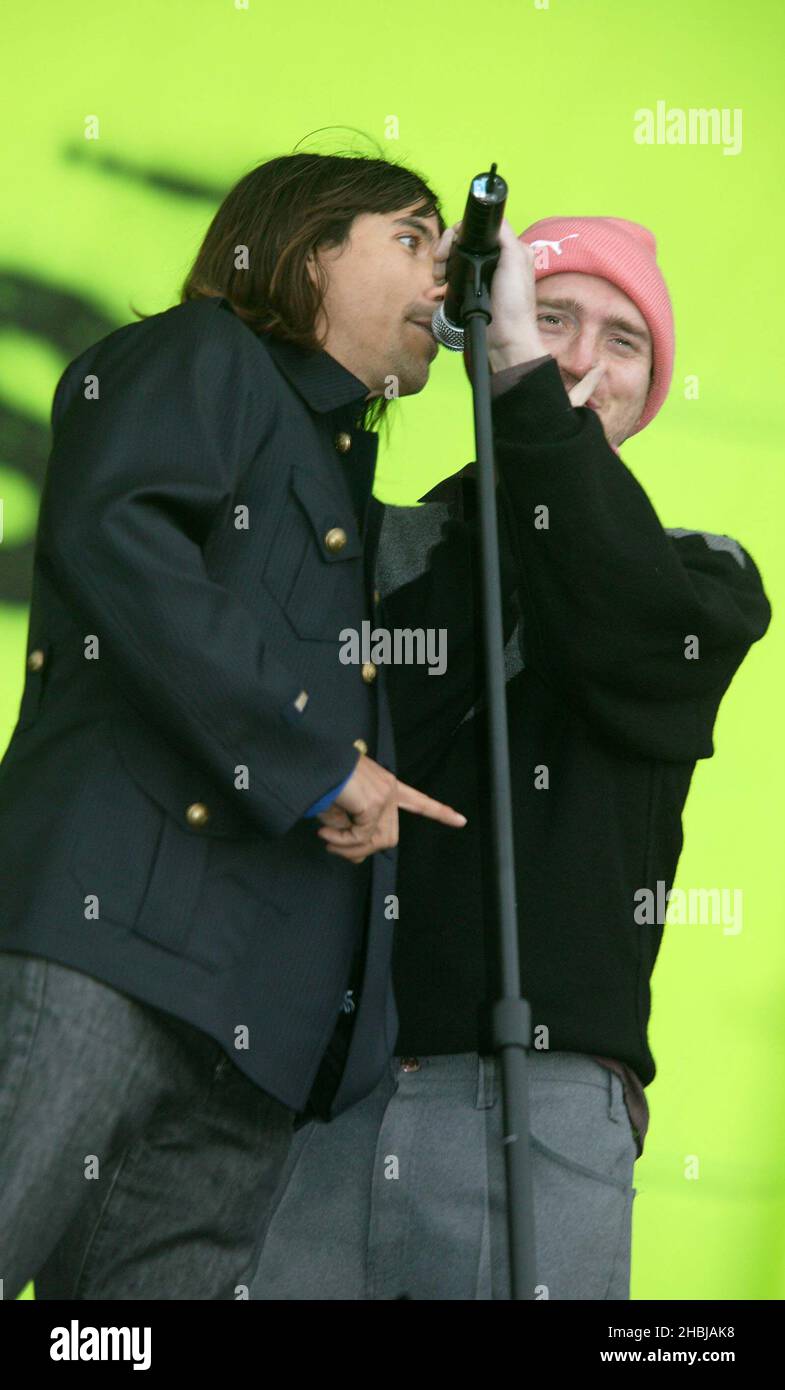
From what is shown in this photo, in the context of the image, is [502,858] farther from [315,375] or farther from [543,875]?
[315,375]

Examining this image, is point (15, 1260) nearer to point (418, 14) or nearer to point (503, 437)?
point (503, 437)

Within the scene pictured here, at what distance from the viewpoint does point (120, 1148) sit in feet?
4.12

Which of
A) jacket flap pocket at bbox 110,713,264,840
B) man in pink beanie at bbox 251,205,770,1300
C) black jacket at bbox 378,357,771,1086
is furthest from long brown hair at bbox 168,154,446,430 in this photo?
jacket flap pocket at bbox 110,713,264,840

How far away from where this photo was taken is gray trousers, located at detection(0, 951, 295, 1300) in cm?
117

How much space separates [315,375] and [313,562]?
195 millimetres

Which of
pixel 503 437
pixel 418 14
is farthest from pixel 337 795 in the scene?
pixel 418 14

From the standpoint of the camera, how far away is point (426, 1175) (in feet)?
4.79

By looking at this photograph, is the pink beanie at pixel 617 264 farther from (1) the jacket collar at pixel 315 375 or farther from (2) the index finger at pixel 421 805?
(2) the index finger at pixel 421 805

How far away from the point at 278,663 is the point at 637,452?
111 cm

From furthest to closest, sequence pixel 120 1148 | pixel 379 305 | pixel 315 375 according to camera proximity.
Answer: pixel 379 305
pixel 315 375
pixel 120 1148

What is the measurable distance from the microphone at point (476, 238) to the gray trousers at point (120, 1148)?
22.4 inches

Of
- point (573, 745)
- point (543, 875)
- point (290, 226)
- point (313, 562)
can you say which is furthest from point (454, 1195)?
point (290, 226)

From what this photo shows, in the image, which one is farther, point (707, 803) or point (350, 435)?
point (707, 803)

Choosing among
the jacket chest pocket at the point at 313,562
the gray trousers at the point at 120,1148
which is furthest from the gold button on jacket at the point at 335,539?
the gray trousers at the point at 120,1148
